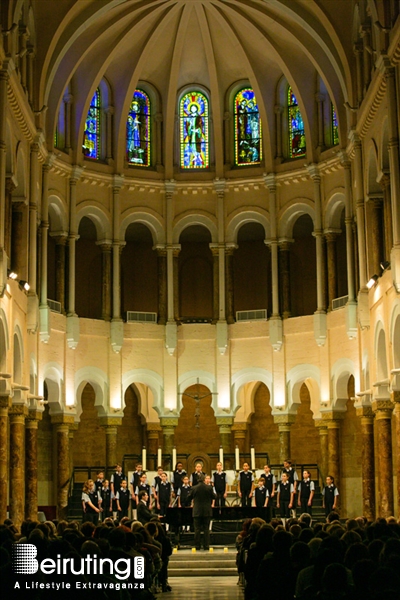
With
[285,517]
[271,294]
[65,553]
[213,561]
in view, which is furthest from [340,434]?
[65,553]

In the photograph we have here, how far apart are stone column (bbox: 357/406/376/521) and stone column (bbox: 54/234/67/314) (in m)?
11.1

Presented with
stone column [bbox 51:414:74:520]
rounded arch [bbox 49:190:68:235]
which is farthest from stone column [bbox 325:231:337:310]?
stone column [bbox 51:414:74:520]

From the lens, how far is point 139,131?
1539 inches

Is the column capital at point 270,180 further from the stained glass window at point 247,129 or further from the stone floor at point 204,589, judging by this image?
the stone floor at point 204,589

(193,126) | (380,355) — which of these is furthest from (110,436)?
(193,126)

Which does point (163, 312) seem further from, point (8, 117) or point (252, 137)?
point (8, 117)

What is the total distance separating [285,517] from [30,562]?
18.6 m

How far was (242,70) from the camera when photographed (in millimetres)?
38406

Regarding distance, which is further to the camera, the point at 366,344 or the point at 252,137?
the point at 252,137

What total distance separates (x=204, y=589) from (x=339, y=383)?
16.2 metres

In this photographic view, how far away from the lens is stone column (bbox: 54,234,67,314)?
118ft

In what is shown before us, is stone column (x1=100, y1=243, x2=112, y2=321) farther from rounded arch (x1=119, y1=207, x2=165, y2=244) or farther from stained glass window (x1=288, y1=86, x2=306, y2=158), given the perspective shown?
stained glass window (x1=288, y1=86, x2=306, y2=158)

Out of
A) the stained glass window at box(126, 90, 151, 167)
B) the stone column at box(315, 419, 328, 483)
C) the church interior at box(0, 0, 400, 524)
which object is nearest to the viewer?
the church interior at box(0, 0, 400, 524)

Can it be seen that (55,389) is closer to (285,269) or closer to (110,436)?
(110,436)
